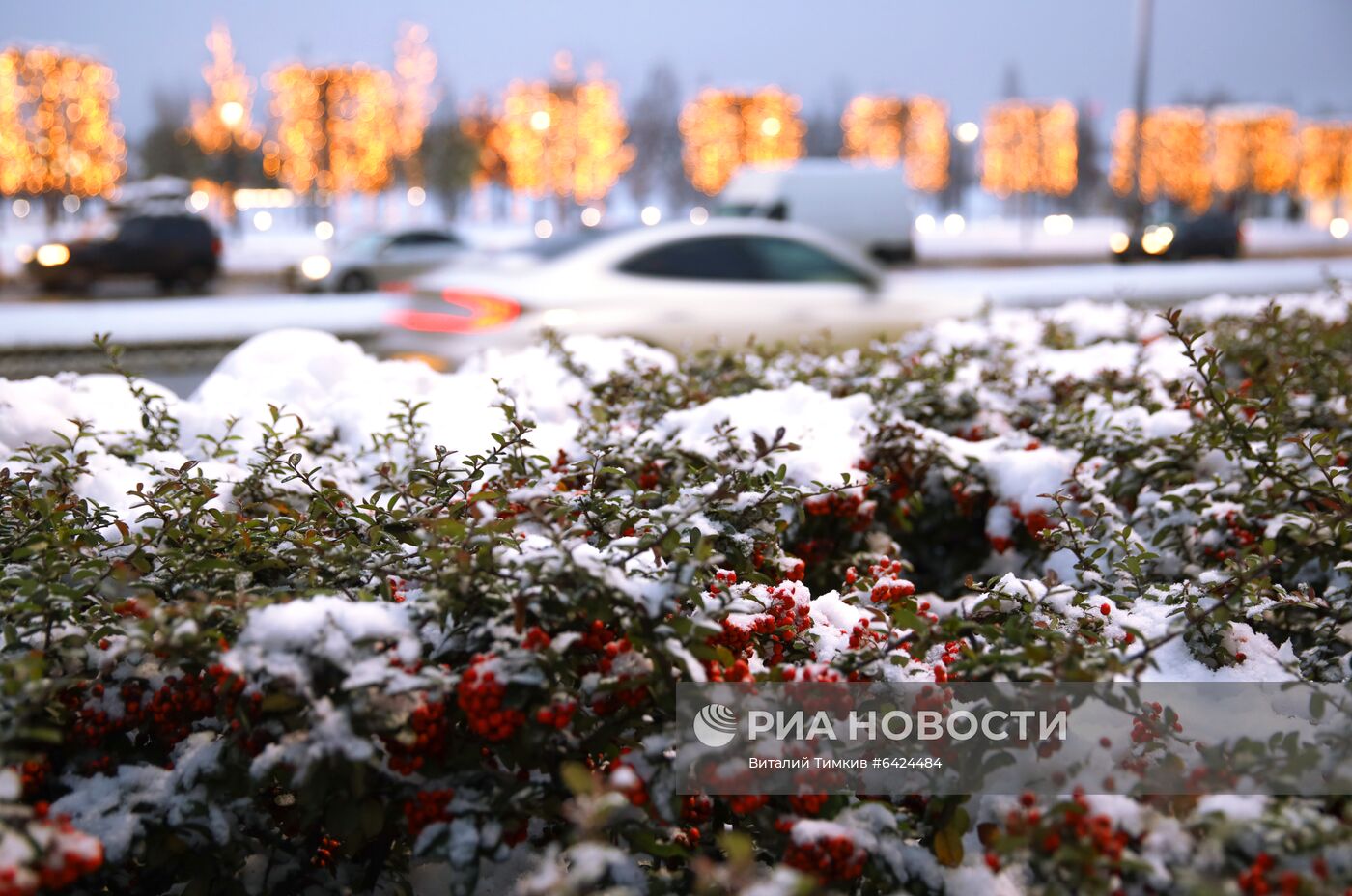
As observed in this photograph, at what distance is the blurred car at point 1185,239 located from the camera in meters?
26.0

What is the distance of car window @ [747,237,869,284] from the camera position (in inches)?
320

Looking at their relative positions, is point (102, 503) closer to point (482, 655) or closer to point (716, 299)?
point (482, 655)

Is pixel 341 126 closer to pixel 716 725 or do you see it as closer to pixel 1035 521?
pixel 1035 521

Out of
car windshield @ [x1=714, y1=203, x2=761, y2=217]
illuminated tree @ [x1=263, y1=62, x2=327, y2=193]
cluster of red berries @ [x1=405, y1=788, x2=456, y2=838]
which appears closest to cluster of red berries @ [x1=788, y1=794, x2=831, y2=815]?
cluster of red berries @ [x1=405, y1=788, x2=456, y2=838]

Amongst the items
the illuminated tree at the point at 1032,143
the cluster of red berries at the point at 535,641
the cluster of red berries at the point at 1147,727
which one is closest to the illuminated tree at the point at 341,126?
the illuminated tree at the point at 1032,143

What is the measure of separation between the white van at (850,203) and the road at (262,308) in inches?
45.7

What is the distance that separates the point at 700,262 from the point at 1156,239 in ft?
70.9

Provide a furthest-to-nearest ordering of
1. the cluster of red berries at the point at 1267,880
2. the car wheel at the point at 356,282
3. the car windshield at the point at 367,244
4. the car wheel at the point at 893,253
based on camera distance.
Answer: the car windshield at the point at 367,244, the car wheel at the point at 356,282, the car wheel at the point at 893,253, the cluster of red berries at the point at 1267,880

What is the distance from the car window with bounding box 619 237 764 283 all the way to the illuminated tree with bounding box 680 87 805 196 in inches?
2047

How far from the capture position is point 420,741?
2.04 meters

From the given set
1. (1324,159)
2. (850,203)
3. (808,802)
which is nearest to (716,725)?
(808,802)

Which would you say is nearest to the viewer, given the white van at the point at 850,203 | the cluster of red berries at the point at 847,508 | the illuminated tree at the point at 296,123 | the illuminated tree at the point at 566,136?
the cluster of red berries at the point at 847,508

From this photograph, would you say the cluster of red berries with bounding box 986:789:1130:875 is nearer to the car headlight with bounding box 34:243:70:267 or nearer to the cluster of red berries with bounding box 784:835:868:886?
the cluster of red berries with bounding box 784:835:868:886

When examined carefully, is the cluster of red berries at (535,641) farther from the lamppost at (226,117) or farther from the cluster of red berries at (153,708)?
the lamppost at (226,117)
